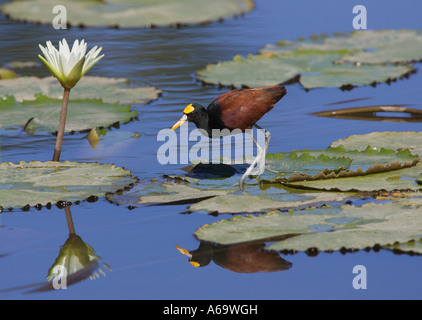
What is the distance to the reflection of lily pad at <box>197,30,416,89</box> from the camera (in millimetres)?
5516

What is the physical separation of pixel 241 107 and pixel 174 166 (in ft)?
1.70

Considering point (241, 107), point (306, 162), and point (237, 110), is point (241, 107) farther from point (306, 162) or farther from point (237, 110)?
point (306, 162)

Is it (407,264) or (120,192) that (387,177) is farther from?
(120,192)

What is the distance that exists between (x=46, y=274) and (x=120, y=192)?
31.6 inches

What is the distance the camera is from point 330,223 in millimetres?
2916

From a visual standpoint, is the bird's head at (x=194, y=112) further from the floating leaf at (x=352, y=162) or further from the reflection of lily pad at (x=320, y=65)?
the reflection of lily pad at (x=320, y=65)

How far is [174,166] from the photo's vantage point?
12.7ft

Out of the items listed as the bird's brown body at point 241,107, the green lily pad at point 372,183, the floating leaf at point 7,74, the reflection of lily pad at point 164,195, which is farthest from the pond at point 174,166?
the green lily pad at point 372,183

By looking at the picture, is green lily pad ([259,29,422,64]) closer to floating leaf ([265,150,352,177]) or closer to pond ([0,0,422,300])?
pond ([0,0,422,300])

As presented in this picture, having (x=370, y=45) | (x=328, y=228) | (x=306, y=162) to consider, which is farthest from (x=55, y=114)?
(x=370, y=45)

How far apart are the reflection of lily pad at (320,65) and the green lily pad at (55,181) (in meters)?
2.05

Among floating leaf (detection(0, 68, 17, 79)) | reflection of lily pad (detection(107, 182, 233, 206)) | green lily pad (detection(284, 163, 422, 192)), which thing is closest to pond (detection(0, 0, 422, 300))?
reflection of lily pad (detection(107, 182, 233, 206))
